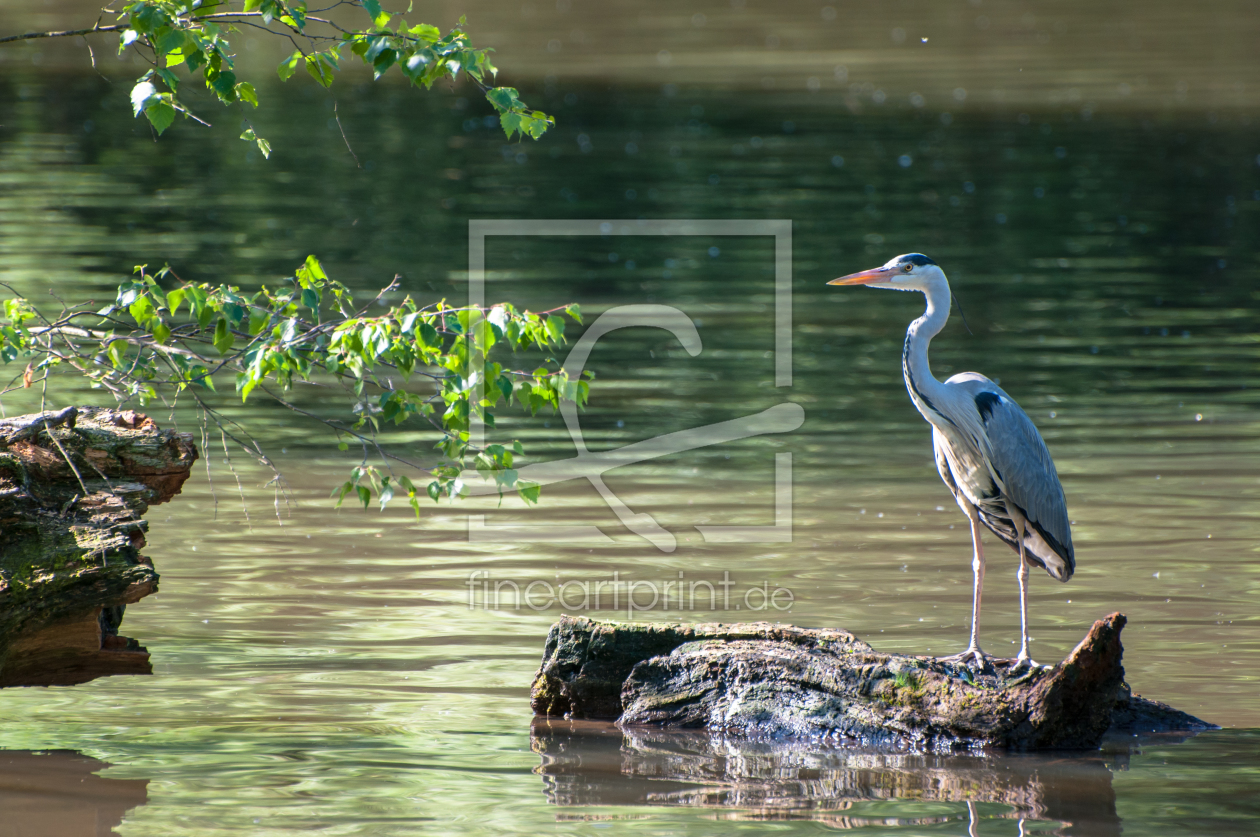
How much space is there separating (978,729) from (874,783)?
0.52 m

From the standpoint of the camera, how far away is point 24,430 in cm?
607

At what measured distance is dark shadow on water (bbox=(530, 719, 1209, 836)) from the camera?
608cm

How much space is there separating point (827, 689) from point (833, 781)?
397 millimetres

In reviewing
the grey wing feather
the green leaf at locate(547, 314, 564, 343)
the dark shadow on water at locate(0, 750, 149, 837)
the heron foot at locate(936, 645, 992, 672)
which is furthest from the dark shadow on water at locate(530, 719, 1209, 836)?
the green leaf at locate(547, 314, 564, 343)

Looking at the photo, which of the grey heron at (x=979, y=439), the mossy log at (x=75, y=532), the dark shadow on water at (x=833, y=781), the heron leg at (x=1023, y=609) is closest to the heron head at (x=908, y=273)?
the grey heron at (x=979, y=439)

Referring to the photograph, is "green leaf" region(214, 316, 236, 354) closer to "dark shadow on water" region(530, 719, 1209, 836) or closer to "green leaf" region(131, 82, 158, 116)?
"green leaf" region(131, 82, 158, 116)

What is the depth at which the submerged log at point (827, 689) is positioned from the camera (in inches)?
253

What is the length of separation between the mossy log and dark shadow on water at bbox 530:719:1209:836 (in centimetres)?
196

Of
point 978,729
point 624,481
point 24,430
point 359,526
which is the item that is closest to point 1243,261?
point 624,481

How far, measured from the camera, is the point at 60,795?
6254 millimetres

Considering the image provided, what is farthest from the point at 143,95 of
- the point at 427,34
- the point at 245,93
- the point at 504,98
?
the point at 504,98

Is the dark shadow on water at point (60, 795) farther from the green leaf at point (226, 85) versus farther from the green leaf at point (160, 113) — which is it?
the green leaf at point (226, 85)

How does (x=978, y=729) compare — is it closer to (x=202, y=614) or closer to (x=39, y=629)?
(x=39, y=629)

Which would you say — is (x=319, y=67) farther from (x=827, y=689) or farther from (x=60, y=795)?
(x=827, y=689)
